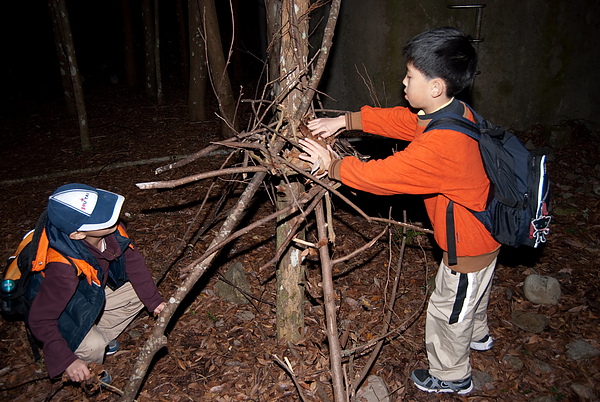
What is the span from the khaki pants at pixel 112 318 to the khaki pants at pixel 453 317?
2604 mm

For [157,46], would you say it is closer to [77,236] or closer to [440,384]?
[77,236]

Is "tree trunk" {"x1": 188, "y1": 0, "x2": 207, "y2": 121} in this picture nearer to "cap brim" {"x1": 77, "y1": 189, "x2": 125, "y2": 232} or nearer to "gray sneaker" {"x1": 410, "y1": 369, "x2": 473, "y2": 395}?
"cap brim" {"x1": 77, "y1": 189, "x2": 125, "y2": 232}

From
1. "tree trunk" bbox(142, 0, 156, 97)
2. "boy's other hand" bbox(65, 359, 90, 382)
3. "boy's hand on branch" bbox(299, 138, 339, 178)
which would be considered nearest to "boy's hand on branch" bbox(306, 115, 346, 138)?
"boy's hand on branch" bbox(299, 138, 339, 178)

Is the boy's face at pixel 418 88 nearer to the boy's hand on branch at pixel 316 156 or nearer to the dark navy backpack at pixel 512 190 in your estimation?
the dark navy backpack at pixel 512 190

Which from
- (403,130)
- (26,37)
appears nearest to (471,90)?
(403,130)

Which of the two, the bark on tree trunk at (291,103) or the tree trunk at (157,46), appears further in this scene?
the tree trunk at (157,46)

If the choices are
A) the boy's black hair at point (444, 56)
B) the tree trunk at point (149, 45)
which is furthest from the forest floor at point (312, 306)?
the tree trunk at point (149, 45)

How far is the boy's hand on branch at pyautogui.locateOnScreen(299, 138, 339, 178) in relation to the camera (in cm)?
242

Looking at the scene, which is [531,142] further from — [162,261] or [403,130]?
[162,261]

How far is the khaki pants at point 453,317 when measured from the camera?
109 inches

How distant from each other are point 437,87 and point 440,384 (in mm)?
2332

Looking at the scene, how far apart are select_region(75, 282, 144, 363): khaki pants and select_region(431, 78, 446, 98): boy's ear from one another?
9.89 ft

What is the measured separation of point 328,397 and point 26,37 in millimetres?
19470

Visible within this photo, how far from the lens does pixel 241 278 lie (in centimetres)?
402
